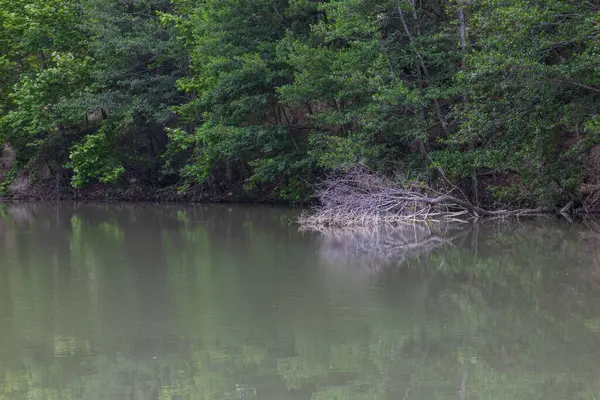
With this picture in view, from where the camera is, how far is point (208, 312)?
377 inches

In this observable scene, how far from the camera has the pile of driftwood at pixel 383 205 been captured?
A: 19.4 metres

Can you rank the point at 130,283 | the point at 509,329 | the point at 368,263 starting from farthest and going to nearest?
1. the point at 368,263
2. the point at 130,283
3. the point at 509,329

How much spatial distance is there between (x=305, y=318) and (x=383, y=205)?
10667 mm

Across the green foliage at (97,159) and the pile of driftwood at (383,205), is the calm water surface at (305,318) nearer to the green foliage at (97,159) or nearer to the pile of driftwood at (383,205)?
the pile of driftwood at (383,205)

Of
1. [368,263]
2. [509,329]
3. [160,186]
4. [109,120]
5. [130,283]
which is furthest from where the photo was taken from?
[160,186]

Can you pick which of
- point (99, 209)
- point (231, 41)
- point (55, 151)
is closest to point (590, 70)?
point (231, 41)

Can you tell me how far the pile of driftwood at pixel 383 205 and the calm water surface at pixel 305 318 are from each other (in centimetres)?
264

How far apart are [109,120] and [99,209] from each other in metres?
3.87

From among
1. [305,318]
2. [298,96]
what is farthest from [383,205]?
[305,318]

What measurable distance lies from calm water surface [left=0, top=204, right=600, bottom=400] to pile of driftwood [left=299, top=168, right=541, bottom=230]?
2.64 meters

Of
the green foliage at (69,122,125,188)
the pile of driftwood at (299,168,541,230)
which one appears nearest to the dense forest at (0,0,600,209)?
the green foliage at (69,122,125,188)

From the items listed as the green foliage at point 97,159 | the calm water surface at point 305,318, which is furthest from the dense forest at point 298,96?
the calm water surface at point 305,318

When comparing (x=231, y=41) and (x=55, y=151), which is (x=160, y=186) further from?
(x=231, y=41)

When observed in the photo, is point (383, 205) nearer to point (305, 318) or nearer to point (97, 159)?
point (305, 318)
